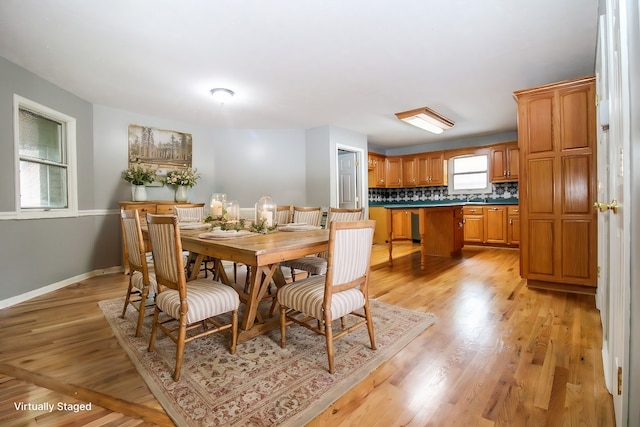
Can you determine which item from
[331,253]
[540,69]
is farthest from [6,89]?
[540,69]

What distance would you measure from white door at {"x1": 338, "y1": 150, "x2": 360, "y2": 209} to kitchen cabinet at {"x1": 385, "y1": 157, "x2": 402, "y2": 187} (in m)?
1.67

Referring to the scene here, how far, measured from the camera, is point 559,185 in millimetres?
3025

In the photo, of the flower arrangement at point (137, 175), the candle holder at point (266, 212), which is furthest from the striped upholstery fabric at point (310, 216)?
the flower arrangement at point (137, 175)

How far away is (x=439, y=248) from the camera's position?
5215 millimetres

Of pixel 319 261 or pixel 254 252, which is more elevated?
pixel 254 252

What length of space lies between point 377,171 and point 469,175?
2.08 meters

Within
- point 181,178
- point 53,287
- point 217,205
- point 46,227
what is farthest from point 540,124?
point 53,287

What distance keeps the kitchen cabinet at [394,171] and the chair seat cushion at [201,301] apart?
6150 mm

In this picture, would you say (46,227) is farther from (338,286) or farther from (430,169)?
(430,169)

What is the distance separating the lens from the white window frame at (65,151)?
296cm

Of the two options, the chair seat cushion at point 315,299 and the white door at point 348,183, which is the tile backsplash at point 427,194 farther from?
the chair seat cushion at point 315,299

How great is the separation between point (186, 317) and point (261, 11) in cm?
215

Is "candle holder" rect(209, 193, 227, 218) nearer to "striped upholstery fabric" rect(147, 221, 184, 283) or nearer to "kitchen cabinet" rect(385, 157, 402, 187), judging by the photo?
"striped upholstery fabric" rect(147, 221, 184, 283)

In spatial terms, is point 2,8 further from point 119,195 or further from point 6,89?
point 119,195
